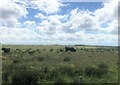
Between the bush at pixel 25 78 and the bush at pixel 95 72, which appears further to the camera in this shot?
the bush at pixel 95 72

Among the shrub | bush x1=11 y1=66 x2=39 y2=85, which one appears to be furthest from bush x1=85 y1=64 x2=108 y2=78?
bush x1=11 y1=66 x2=39 y2=85

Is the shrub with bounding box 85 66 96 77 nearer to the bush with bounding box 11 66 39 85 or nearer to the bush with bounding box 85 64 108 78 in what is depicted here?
the bush with bounding box 85 64 108 78

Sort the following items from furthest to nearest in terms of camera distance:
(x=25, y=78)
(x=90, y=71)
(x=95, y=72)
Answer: (x=90, y=71), (x=95, y=72), (x=25, y=78)

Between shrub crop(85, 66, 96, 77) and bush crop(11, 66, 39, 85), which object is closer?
bush crop(11, 66, 39, 85)

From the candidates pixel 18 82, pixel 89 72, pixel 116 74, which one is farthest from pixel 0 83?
pixel 116 74

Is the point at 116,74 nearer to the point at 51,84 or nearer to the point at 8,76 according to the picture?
the point at 51,84

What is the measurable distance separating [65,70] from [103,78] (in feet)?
10.3

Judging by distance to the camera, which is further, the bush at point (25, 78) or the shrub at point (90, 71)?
the shrub at point (90, 71)

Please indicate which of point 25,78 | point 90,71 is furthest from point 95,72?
point 25,78

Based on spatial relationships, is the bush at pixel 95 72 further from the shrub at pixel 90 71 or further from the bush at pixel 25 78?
the bush at pixel 25 78

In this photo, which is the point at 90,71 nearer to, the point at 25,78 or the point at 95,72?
the point at 95,72

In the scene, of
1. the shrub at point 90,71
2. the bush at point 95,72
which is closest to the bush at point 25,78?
the shrub at point 90,71

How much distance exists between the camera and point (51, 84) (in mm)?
18969

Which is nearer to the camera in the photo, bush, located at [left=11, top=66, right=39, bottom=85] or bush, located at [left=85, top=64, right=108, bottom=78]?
bush, located at [left=11, top=66, right=39, bottom=85]
